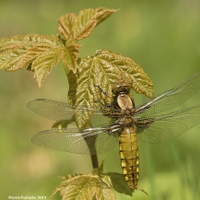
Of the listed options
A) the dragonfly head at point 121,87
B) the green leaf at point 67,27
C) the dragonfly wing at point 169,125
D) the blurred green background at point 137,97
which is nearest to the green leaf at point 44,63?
the green leaf at point 67,27

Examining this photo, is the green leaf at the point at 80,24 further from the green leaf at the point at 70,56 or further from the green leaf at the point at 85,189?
the green leaf at the point at 85,189

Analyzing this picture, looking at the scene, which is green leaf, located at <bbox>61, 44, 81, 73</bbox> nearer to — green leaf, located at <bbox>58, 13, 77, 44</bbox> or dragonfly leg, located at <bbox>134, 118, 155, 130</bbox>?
green leaf, located at <bbox>58, 13, 77, 44</bbox>

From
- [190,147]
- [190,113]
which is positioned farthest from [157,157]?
[190,113]

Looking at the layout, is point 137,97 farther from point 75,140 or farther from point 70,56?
point 70,56

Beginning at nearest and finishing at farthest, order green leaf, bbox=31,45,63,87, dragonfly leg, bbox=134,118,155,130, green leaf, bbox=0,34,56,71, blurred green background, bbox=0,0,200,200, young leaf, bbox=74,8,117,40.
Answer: green leaf, bbox=31,45,63,87, green leaf, bbox=0,34,56,71, young leaf, bbox=74,8,117,40, dragonfly leg, bbox=134,118,155,130, blurred green background, bbox=0,0,200,200

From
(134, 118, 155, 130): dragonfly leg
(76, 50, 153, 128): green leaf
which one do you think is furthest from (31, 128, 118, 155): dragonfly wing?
(76, 50, 153, 128): green leaf

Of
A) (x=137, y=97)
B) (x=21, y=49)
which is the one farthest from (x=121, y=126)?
(x=137, y=97)
